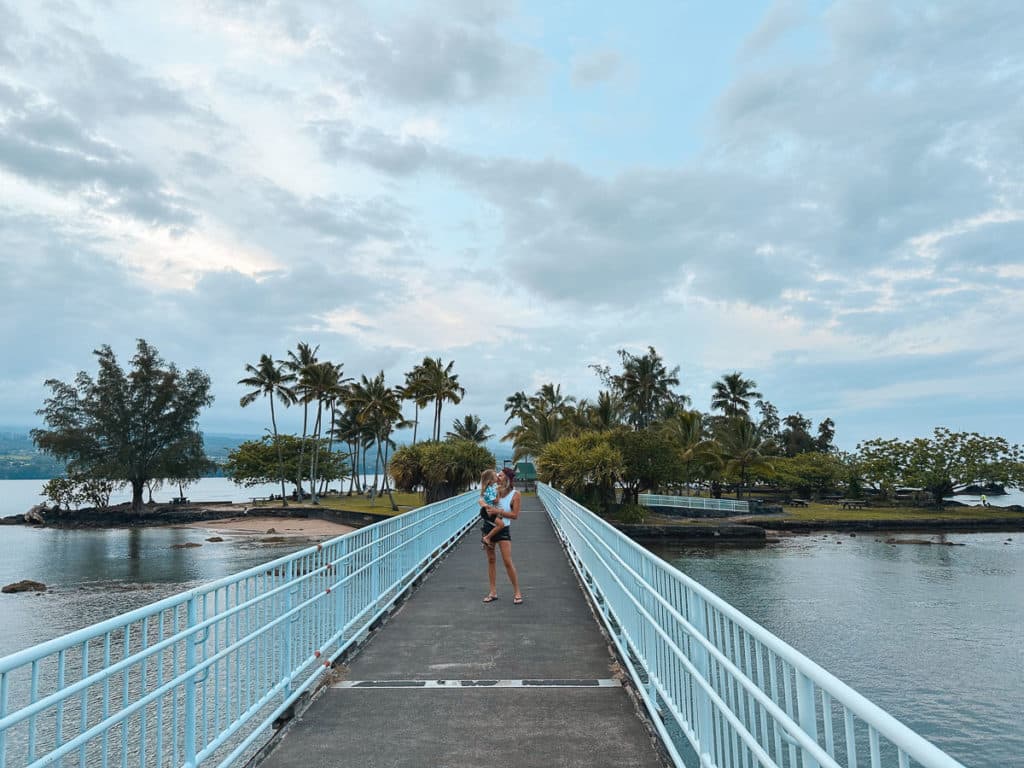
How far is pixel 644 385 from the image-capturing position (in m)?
60.8

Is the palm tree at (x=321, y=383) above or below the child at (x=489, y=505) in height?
above

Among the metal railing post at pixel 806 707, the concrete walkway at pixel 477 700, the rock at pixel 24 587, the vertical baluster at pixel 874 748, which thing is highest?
the vertical baluster at pixel 874 748

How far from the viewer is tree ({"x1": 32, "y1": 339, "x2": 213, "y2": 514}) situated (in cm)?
6269

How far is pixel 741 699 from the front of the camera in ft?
11.0

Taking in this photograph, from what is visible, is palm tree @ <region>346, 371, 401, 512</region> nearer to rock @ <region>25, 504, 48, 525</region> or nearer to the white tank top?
rock @ <region>25, 504, 48, 525</region>

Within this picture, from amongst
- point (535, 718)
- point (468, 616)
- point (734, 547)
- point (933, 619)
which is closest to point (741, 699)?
point (535, 718)

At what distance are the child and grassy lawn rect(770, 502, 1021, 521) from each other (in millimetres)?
37679

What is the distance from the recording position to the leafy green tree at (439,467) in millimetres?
39344

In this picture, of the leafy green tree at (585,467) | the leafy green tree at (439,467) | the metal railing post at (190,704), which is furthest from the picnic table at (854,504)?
the metal railing post at (190,704)

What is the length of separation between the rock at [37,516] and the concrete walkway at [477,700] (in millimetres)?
62510

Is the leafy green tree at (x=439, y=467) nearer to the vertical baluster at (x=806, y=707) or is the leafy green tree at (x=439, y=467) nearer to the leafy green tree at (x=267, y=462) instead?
the leafy green tree at (x=267, y=462)

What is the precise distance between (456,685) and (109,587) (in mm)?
23021

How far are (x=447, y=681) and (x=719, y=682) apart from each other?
3037 mm

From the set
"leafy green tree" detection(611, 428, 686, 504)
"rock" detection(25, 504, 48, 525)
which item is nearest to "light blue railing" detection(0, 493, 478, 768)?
"leafy green tree" detection(611, 428, 686, 504)
